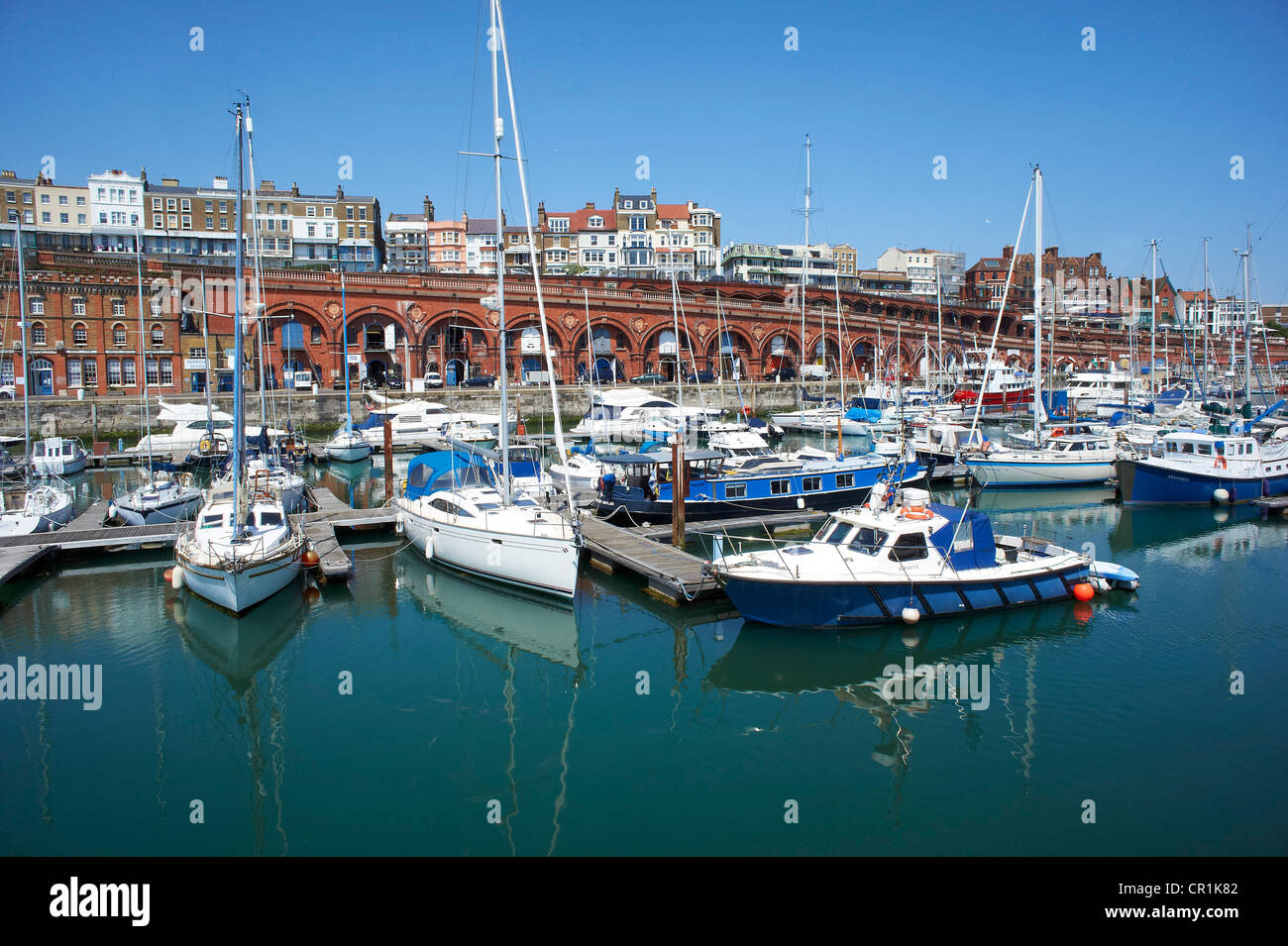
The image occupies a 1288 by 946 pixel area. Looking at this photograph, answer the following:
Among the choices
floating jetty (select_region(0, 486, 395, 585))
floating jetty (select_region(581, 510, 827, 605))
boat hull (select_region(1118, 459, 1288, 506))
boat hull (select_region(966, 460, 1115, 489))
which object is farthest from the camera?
boat hull (select_region(966, 460, 1115, 489))

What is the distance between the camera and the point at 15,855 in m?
10.2

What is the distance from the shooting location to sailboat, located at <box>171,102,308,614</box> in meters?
17.7

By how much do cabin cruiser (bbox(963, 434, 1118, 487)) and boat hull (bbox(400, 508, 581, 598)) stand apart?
20750 millimetres

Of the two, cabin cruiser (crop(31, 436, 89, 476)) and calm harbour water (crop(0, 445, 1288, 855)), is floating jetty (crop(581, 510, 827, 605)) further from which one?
cabin cruiser (crop(31, 436, 89, 476))

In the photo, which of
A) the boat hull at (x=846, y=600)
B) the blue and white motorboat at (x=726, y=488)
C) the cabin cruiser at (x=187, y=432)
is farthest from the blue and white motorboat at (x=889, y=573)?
the cabin cruiser at (x=187, y=432)

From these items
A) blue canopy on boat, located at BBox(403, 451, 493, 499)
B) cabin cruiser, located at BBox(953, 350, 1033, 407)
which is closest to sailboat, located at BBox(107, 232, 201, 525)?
blue canopy on boat, located at BBox(403, 451, 493, 499)

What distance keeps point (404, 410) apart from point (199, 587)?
28917 mm

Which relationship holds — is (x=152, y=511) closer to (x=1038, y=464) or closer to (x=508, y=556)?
(x=508, y=556)

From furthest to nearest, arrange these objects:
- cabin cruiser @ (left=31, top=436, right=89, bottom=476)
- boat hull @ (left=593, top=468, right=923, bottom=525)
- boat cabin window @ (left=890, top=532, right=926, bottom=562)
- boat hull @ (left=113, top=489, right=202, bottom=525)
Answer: cabin cruiser @ (left=31, top=436, right=89, bottom=476) → boat hull @ (left=113, top=489, right=202, bottom=525) → boat hull @ (left=593, top=468, right=923, bottom=525) → boat cabin window @ (left=890, top=532, right=926, bottom=562)

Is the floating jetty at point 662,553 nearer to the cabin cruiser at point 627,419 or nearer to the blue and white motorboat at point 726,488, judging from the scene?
the blue and white motorboat at point 726,488

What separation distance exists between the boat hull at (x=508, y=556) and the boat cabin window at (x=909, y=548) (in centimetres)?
649

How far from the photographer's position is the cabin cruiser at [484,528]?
1883 centimetres
